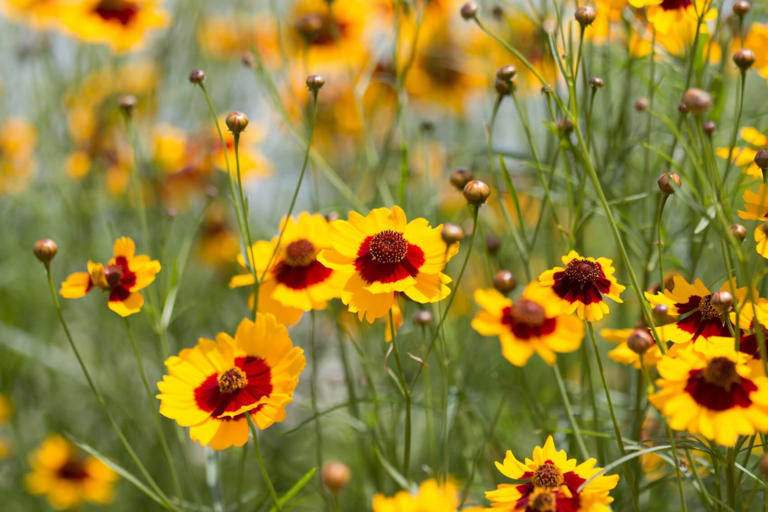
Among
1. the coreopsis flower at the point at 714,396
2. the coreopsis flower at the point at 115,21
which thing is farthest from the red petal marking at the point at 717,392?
the coreopsis flower at the point at 115,21

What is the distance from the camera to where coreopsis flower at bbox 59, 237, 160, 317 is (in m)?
0.75

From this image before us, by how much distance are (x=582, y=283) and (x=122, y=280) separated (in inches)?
16.2

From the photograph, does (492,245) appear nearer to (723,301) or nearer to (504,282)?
(504,282)

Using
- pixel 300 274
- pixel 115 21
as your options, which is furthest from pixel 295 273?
pixel 115 21

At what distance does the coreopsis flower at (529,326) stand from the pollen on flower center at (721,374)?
90 millimetres

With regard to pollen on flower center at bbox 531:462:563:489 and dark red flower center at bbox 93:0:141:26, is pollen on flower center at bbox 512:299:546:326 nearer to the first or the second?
pollen on flower center at bbox 531:462:563:489

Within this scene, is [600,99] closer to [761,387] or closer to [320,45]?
[320,45]

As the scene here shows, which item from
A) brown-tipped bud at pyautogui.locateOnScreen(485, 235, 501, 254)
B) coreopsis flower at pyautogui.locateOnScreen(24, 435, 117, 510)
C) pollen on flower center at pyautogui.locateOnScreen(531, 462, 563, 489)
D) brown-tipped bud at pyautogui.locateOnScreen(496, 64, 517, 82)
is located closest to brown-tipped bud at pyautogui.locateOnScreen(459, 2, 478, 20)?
brown-tipped bud at pyautogui.locateOnScreen(496, 64, 517, 82)

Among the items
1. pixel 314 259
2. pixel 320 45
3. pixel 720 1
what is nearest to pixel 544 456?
pixel 314 259

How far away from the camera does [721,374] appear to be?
562 millimetres

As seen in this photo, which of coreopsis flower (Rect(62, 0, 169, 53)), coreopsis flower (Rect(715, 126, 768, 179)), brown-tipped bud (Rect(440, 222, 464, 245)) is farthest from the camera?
coreopsis flower (Rect(62, 0, 169, 53))

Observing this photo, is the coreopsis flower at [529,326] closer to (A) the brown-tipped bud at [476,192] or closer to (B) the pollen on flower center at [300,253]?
(A) the brown-tipped bud at [476,192]

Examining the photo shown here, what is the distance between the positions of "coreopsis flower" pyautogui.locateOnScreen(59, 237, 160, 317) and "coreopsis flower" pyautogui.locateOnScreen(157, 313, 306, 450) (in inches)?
2.6

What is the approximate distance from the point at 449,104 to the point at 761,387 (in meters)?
1.35
